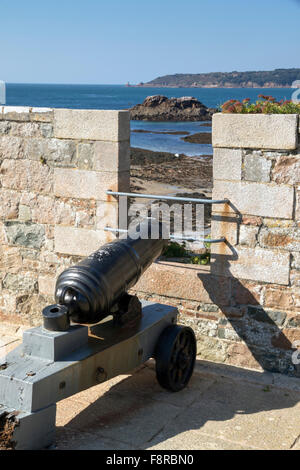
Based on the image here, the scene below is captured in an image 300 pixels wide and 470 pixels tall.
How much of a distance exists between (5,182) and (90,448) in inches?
123

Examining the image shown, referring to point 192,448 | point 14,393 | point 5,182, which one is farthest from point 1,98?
point 192,448

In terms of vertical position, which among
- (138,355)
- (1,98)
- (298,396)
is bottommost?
(298,396)

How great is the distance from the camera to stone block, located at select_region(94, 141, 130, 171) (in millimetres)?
5305

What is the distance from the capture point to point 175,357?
454cm

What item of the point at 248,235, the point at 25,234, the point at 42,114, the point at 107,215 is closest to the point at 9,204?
the point at 25,234

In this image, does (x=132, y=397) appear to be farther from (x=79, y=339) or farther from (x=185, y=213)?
(x=185, y=213)

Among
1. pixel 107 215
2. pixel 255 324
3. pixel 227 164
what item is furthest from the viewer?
pixel 107 215

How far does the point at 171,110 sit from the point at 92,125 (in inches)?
2020

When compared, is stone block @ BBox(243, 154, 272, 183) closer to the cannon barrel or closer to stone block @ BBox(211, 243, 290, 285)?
stone block @ BBox(211, 243, 290, 285)

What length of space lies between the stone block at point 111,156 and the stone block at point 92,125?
0.17 feet

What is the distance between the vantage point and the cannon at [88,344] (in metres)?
3.49

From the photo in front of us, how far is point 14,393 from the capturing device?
3498mm

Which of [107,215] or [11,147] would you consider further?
[11,147]

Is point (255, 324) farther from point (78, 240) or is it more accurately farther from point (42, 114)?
point (42, 114)
